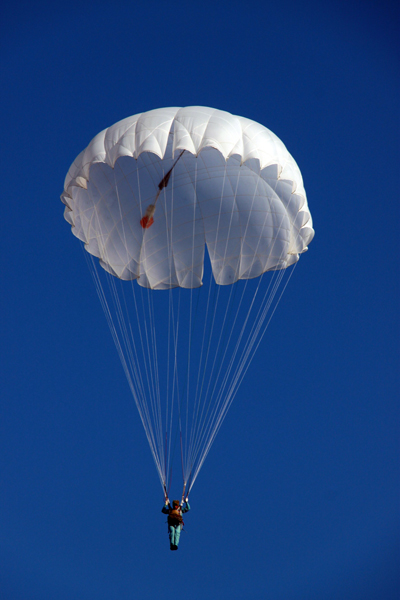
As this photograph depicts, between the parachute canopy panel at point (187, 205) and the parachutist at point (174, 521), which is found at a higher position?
the parachute canopy panel at point (187, 205)

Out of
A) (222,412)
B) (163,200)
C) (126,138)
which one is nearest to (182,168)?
(163,200)

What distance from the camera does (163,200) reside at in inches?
633

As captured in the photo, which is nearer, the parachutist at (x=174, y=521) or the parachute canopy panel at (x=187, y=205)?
the parachutist at (x=174, y=521)

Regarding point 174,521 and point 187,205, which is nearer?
point 174,521

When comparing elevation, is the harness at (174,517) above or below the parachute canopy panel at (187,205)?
below

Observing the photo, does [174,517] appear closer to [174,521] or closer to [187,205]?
[174,521]

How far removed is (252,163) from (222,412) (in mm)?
5470

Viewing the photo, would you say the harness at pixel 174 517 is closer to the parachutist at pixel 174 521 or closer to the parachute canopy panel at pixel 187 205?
the parachutist at pixel 174 521

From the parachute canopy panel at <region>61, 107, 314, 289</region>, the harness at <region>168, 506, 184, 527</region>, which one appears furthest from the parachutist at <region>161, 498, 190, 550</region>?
the parachute canopy panel at <region>61, 107, 314, 289</region>

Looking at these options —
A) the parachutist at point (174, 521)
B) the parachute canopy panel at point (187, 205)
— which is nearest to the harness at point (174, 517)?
the parachutist at point (174, 521)

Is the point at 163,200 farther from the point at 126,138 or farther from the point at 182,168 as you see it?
the point at 126,138

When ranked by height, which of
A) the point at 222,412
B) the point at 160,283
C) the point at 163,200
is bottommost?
the point at 222,412

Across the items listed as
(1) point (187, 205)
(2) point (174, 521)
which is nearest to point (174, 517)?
(2) point (174, 521)

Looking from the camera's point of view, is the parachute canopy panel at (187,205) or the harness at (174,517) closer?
the harness at (174,517)
